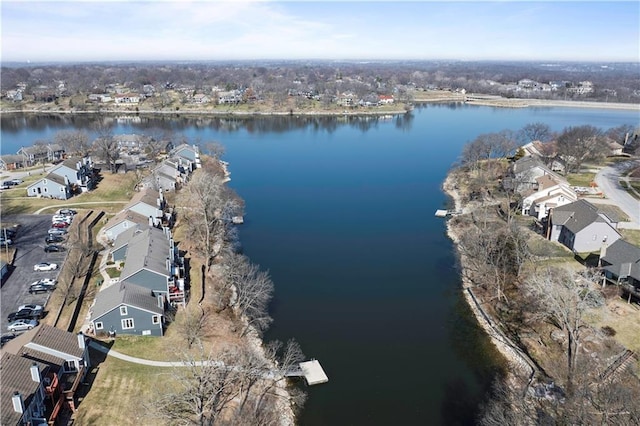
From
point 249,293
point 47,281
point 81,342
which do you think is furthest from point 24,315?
point 249,293

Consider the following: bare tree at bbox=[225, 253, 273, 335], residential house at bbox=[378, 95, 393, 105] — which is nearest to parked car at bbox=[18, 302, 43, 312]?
bare tree at bbox=[225, 253, 273, 335]

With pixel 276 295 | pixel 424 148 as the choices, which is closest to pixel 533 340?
pixel 276 295

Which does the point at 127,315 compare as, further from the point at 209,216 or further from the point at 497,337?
the point at 497,337

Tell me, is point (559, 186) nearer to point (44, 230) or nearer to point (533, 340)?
point (533, 340)

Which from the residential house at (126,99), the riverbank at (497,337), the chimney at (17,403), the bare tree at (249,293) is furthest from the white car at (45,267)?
the residential house at (126,99)

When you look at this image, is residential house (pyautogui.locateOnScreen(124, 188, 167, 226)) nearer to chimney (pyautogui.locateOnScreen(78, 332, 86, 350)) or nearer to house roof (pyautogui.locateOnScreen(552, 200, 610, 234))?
chimney (pyautogui.locateOnScreen(78, 332, 86, 350))

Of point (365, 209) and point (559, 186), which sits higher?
point (559, 186)

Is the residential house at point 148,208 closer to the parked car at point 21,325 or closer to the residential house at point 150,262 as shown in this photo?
the residential house at point 150,262

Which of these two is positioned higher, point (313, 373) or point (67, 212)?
point (67, 212)
